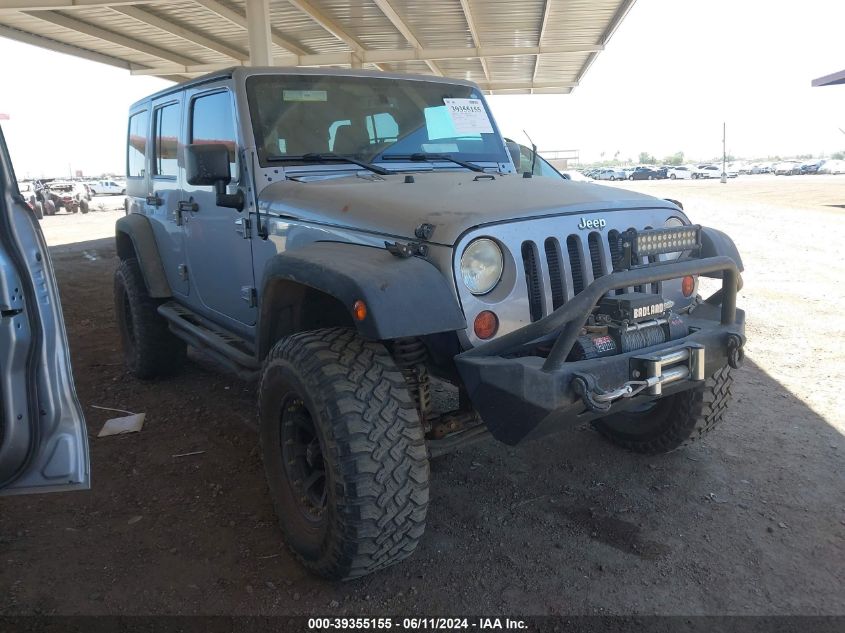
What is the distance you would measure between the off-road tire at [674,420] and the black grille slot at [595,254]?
0.93m

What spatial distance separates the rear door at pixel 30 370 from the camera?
2225 mm

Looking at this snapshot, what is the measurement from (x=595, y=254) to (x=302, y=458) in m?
1.52

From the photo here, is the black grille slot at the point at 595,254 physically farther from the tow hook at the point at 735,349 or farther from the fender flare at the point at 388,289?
the fender flare at the point at 388,289

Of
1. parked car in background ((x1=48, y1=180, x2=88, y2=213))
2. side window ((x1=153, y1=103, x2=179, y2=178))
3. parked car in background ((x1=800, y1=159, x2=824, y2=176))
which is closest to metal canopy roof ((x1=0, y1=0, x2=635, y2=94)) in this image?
side window ((x1=153, y1=103, x2=179, y2=178))

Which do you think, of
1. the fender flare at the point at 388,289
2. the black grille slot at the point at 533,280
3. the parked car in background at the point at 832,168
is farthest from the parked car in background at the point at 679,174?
the fender flare at the point at 388,289

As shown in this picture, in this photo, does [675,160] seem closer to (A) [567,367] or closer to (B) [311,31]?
(B) [311,31]

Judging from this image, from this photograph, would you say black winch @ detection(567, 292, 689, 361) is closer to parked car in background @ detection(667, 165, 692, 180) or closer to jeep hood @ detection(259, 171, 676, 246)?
jeep hood @ detection(259, 171, 676, 246)

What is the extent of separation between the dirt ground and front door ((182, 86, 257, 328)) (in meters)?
0.87

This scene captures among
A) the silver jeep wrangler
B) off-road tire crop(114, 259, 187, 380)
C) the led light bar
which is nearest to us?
the silver jeep wrangler

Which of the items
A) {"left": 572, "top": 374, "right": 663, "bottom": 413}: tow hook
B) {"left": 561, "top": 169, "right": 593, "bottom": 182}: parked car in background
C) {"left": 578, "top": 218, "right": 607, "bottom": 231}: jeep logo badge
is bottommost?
{"left": 572, "top": 374, "right": 663, "bottom": 413}: tow hook

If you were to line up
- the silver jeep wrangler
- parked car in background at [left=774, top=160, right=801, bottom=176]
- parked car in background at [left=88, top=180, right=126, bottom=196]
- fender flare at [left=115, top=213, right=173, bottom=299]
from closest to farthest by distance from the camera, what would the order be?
1. the silver jeep wrangler
2. fender flare at [left=115, top=213, right=173, bottom=299]
3. parked car in background at [left=88, top=180, right=126, bottom=196]
4. parked car in background at [left=774, top=160, right=801, bottom=176]

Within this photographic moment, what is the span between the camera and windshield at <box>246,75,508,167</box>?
3.55 metres

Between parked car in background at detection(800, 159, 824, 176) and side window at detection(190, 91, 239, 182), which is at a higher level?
side window at detection(190, 91, 239, 182)

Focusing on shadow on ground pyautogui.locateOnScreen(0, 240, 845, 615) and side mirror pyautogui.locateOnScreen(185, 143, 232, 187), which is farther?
side mirror pyautogui.locateOnScreen(185, 143, 232, 187)
